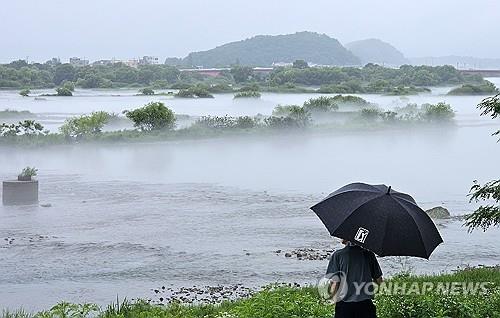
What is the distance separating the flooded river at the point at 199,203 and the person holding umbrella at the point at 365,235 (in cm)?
725

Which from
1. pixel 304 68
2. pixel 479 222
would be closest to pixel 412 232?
pixel 479 222

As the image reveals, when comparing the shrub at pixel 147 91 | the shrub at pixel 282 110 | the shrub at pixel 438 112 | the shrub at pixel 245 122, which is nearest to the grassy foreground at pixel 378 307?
the shrub at pixel 245 122

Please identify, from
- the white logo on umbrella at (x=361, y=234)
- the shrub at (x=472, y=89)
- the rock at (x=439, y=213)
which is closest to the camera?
the white logo on umbrella at (x=361, y=234)

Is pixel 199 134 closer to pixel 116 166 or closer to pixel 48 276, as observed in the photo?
pixel 116 166

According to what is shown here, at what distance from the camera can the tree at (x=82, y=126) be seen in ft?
118

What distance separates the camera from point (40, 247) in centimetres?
1513

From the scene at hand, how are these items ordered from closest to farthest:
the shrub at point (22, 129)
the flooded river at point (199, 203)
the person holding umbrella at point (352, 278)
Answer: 1. the person holding umbrella at point (352, 278)
2. the flooded river at point (199, 203)
3. the shrub at point (22, 129)

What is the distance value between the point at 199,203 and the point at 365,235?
1794cm

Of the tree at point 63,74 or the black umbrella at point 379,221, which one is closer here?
the black umbrella at point 379,221

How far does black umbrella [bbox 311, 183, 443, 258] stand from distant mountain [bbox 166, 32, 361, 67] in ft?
172

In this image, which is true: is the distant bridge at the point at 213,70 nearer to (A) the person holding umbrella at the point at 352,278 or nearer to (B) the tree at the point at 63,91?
(B) the tree at the point at 63,91

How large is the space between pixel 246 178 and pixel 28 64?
2807 cm

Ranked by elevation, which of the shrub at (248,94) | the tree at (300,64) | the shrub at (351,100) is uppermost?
the tree at (300,64)

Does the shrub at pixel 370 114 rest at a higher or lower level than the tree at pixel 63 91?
lower
